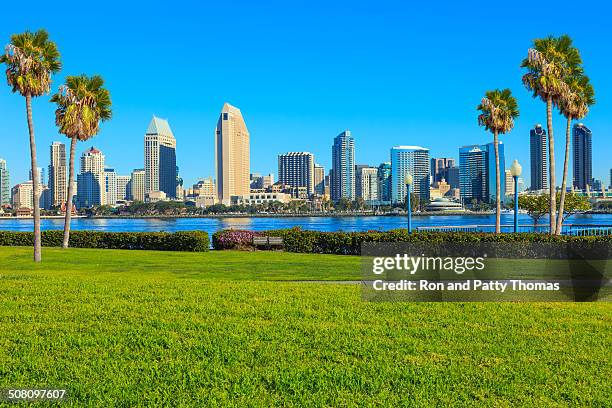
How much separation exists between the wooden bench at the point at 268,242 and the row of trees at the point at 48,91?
30.1 ft

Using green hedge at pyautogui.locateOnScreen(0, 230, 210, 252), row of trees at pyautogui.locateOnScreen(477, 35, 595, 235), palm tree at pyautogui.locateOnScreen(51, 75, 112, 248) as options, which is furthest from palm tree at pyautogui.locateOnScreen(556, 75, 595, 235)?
palm tree at pyautogui.locateOnScreen(51, 75, 112, 248)

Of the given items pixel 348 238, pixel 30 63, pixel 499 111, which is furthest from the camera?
pixel 499 111

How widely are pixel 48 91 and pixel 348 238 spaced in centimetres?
1345

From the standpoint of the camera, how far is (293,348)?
682 centimetres

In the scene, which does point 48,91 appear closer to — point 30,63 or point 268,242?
point 30,63

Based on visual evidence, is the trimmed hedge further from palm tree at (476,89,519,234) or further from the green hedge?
palm tree at (476,89,519,234)

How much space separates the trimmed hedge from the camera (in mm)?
21859

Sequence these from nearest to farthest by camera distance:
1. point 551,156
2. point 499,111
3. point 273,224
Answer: point 551,156 → point 499,111 → point 273,224

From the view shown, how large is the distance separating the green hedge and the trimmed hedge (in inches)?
59.9

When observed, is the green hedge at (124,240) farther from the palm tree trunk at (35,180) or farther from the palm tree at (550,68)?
the palm tree at (550,68)

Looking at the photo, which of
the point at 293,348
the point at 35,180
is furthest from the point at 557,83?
the point at 293,348

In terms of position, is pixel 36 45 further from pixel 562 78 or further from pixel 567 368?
→ pixel 562 78

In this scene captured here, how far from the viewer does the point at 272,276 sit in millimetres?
15680

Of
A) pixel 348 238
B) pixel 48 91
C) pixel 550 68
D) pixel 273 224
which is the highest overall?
pixel 550 68
